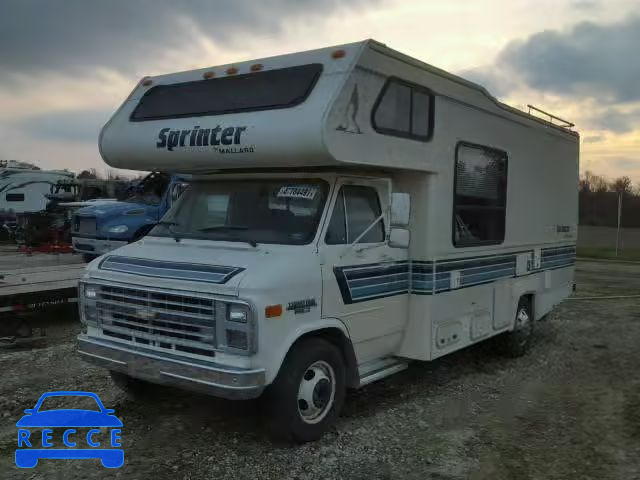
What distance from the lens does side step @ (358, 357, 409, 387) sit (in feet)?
17.8

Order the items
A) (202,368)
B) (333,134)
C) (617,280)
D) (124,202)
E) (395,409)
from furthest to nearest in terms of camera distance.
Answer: (617,280) < (124,202) < (395,409) < (333,134) < (202,368)

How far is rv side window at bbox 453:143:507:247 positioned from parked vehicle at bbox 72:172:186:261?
6.90 m

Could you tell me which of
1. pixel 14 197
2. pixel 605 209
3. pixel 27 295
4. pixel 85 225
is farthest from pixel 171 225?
pixel 605 209

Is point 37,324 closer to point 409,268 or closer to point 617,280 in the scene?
point 409,268

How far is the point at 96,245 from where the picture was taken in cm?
1260

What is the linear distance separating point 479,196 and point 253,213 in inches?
110

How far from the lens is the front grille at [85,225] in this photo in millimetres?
12797

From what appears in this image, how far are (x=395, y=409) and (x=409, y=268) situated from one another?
4.32ft

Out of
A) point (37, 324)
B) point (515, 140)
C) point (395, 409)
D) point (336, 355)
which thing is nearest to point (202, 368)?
point (336, 355)

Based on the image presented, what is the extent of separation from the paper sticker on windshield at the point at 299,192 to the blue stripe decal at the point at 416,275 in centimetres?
65

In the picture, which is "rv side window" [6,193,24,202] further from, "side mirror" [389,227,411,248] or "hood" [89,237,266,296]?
"side mirror" [389,227,411,248]

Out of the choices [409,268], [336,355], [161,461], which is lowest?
[161,461]

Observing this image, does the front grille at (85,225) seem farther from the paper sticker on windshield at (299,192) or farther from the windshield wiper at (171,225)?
the paper sticker on windshield at (299,192)

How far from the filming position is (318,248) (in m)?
4.90
